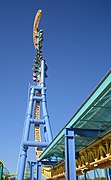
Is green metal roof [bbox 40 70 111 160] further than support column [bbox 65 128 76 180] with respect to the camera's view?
No

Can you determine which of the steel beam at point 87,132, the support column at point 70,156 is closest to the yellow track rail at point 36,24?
the steel beam at point 87,132

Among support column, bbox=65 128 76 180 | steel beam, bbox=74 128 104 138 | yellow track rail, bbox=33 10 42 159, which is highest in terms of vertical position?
yellow track rail, bbox=33 10 42 159

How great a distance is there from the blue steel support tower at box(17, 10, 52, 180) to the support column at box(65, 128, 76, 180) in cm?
1299

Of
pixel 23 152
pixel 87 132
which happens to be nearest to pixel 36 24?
pixel 23 152

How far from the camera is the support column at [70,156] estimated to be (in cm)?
869

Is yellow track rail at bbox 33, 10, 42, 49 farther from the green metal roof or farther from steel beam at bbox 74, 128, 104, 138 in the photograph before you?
steel beam at bbox 74, 128, 104, 138

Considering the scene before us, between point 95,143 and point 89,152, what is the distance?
0.93 metres

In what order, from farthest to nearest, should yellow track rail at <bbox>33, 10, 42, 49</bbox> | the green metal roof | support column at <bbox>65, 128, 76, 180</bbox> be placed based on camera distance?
yellow track rail at <bbox>33, 10, 42, 49</bbox> < support column at <bbox>65, 128, 76, 180</bbox> < the green metal roof

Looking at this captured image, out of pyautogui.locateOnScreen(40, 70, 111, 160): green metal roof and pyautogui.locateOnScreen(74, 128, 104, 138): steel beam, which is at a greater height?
pyautogui.locateOnScreen(40, 70, 111, 160): green metal roof

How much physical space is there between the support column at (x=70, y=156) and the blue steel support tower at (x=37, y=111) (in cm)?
1299

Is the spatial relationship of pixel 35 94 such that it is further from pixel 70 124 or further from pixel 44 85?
pixel 70 124

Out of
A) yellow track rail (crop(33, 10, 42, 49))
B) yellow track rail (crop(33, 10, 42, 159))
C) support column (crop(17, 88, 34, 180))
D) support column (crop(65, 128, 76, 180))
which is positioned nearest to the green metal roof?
support column (crop(65, 128, 76, 180))

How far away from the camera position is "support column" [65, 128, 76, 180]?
869 centimetres

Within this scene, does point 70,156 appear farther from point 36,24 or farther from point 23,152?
point 36,24
